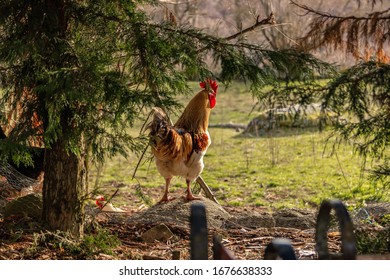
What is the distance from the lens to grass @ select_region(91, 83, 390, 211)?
10.3m

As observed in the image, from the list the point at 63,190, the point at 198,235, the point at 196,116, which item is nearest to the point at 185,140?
the point at 196,116

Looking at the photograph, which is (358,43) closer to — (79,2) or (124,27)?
(124,27)

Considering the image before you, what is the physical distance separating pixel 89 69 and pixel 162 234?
2161 millimetres

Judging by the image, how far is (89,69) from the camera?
4879mm

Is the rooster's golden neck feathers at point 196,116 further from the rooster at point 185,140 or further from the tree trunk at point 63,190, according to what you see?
the tree trunk at point 63,190

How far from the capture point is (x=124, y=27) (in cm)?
540

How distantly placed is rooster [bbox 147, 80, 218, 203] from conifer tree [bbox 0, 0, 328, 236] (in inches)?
36.8

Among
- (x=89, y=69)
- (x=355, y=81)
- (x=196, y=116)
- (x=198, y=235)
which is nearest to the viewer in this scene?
(x=198, y=235)

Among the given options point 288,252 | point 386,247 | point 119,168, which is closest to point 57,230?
point 386,247

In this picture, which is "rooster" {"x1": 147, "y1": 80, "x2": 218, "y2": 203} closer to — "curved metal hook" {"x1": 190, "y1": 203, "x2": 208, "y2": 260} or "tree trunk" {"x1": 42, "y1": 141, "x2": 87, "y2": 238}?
"tree trunk" {"x1": 42, "y1": 141, "x2": 87, "y2": 238}

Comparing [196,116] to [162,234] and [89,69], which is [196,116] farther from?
[89,69]

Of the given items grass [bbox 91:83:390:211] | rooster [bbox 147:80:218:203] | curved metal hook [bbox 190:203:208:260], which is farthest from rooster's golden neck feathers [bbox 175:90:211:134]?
curved metal hook [bbox 190:203:208:260]

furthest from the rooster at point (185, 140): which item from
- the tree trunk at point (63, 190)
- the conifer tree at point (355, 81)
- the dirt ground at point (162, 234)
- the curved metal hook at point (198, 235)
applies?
the curved metal hook at point (198, 235)

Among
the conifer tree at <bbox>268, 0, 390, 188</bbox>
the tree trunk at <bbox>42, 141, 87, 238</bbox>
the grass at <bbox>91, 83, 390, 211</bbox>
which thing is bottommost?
the grass at <bbox>91, 83, 390, 211</bbox>
